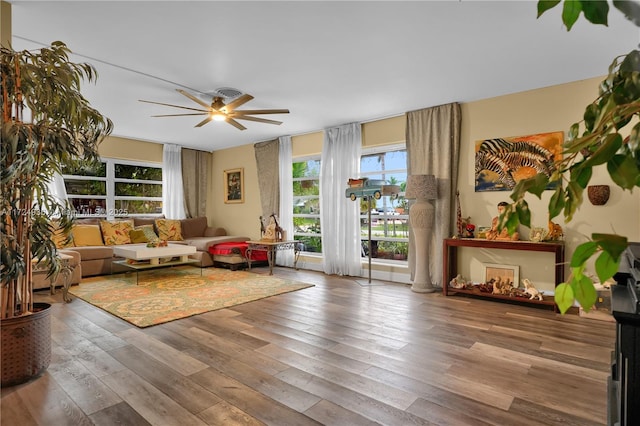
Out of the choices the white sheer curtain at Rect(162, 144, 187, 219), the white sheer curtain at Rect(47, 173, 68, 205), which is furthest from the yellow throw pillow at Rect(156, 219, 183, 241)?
the white sheer curtain at Rect(47, 173, 68, 205)

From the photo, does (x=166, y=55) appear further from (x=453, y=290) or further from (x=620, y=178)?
(x=453, y=290)

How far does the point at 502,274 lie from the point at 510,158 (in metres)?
1.38

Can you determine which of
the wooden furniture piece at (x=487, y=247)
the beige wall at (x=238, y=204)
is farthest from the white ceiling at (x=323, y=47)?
the beige wall at (x=238, y=204)

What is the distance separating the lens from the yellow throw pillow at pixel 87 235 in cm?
565

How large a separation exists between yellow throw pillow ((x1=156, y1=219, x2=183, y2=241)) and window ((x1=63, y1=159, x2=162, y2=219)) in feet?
2.21

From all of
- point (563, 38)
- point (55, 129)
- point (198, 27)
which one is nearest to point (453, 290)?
point (563, 38)

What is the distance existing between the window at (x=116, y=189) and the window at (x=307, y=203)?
9.74 ft

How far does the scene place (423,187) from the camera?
14.5 ft

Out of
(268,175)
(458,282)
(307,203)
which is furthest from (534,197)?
(268,175)

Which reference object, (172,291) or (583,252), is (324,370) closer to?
(583,252)

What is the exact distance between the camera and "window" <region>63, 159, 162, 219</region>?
6.39 metres

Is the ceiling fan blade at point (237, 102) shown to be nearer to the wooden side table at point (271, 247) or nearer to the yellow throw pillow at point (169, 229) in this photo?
the wooden side table at point (271, 247)

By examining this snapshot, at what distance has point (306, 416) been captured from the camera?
6.04ft

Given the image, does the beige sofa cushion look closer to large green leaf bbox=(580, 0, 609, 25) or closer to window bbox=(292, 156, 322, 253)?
window bbox=(292, 156, 322, 253)
